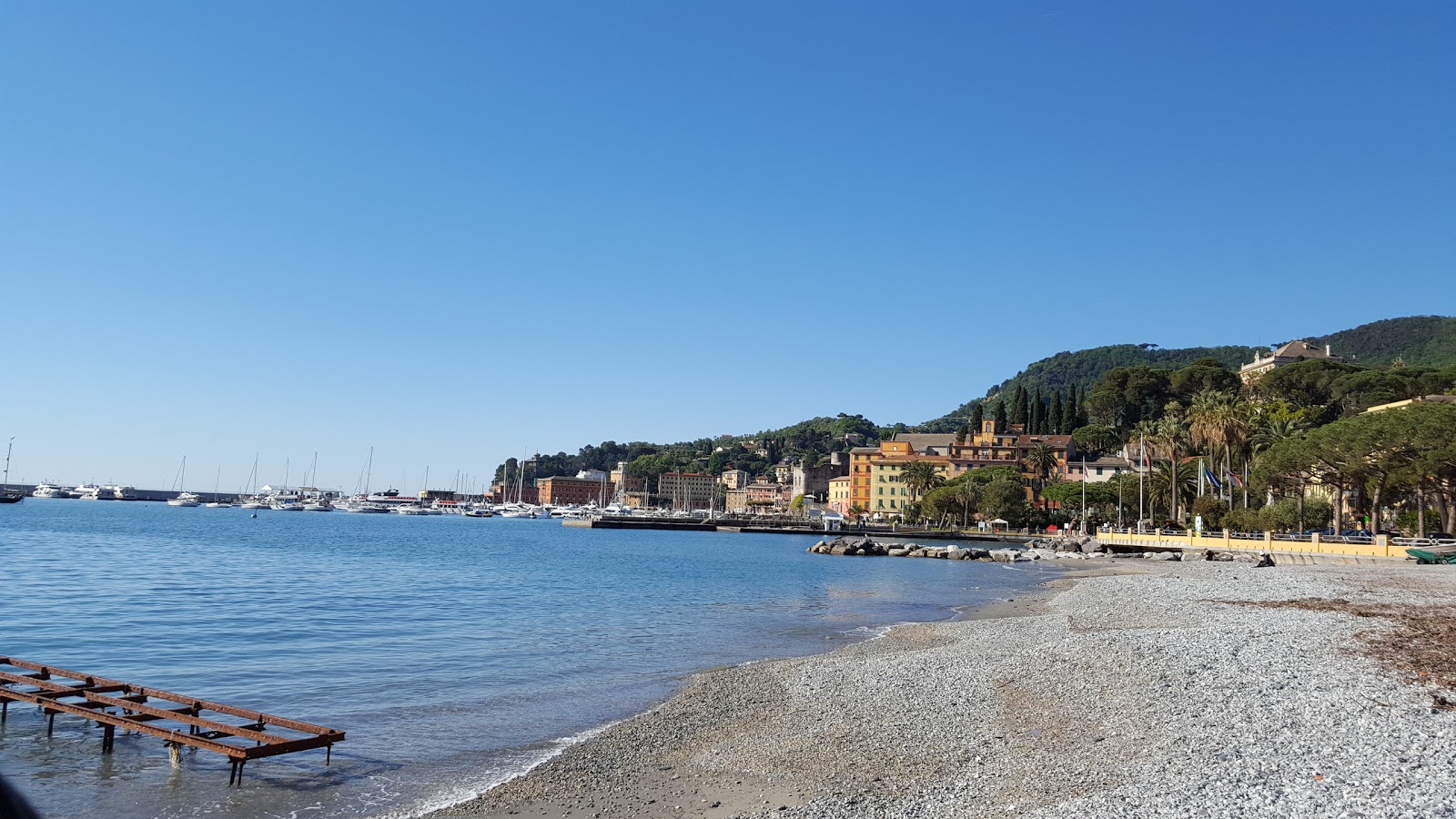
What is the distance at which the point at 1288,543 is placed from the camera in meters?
62.9

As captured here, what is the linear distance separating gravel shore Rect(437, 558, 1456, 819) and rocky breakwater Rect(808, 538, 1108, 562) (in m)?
57.0

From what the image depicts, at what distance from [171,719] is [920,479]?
133 meters

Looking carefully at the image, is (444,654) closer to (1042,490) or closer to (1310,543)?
(1310,543)

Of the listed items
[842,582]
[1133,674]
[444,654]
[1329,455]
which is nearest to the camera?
[1133,674]

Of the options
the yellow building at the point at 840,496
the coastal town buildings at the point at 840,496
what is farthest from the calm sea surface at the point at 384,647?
the coastal town buildings at the point at 840,496

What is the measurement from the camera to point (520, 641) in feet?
90.5

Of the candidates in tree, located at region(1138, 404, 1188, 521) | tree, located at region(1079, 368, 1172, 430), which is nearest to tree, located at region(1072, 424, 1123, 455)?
tree, located at region(1079, 368, 1172, 430)

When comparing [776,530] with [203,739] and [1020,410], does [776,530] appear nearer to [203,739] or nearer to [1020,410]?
[1020,410]

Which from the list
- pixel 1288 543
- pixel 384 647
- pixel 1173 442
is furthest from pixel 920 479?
pixel 384 647

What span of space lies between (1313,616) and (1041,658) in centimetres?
929

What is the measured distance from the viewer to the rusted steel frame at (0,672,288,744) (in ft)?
44.9

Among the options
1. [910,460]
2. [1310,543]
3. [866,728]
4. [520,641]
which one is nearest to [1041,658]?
[866,728]

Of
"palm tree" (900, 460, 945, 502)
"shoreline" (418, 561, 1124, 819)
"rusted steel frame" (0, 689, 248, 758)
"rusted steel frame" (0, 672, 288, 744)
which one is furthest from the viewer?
"palm tree" (900, 460, 945, 502)

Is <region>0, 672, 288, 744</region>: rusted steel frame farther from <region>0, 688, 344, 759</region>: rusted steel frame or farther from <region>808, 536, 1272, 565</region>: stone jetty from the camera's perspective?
<region>808, 536, 1272, 565</region>: stone jetty
